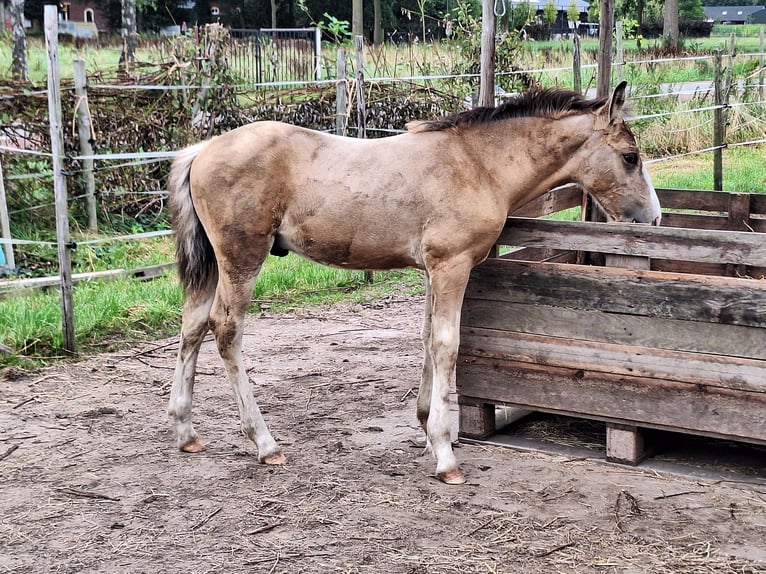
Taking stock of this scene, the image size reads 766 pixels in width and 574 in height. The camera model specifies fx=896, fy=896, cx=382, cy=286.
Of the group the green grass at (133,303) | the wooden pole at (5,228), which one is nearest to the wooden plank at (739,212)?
the green grass at (133,303)

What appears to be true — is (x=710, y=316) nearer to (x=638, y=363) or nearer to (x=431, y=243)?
(x=638, y=363)

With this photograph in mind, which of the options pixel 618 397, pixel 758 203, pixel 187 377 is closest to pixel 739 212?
pixel 758 203

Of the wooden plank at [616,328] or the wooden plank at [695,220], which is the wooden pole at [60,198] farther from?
the wooden plank at [695,220]

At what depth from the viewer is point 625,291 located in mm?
4375

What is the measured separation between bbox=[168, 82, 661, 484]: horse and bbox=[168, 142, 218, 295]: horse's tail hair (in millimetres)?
84

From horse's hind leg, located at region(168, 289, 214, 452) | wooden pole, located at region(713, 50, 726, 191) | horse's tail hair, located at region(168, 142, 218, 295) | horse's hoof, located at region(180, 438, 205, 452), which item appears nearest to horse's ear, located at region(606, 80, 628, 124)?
horse's tail hair, located at region(168, 142, 218, 295)

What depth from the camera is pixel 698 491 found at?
4199 millimetres

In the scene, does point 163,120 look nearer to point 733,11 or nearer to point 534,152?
point 534,152

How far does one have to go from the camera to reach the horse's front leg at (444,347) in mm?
4414

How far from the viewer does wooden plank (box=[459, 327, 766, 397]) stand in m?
4.11

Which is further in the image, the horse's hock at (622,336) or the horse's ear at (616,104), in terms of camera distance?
the horse's ear at (616,104)

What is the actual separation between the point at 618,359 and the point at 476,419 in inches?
35.8

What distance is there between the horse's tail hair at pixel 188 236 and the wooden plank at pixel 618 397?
148 cm

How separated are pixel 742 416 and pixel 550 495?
953 mm
